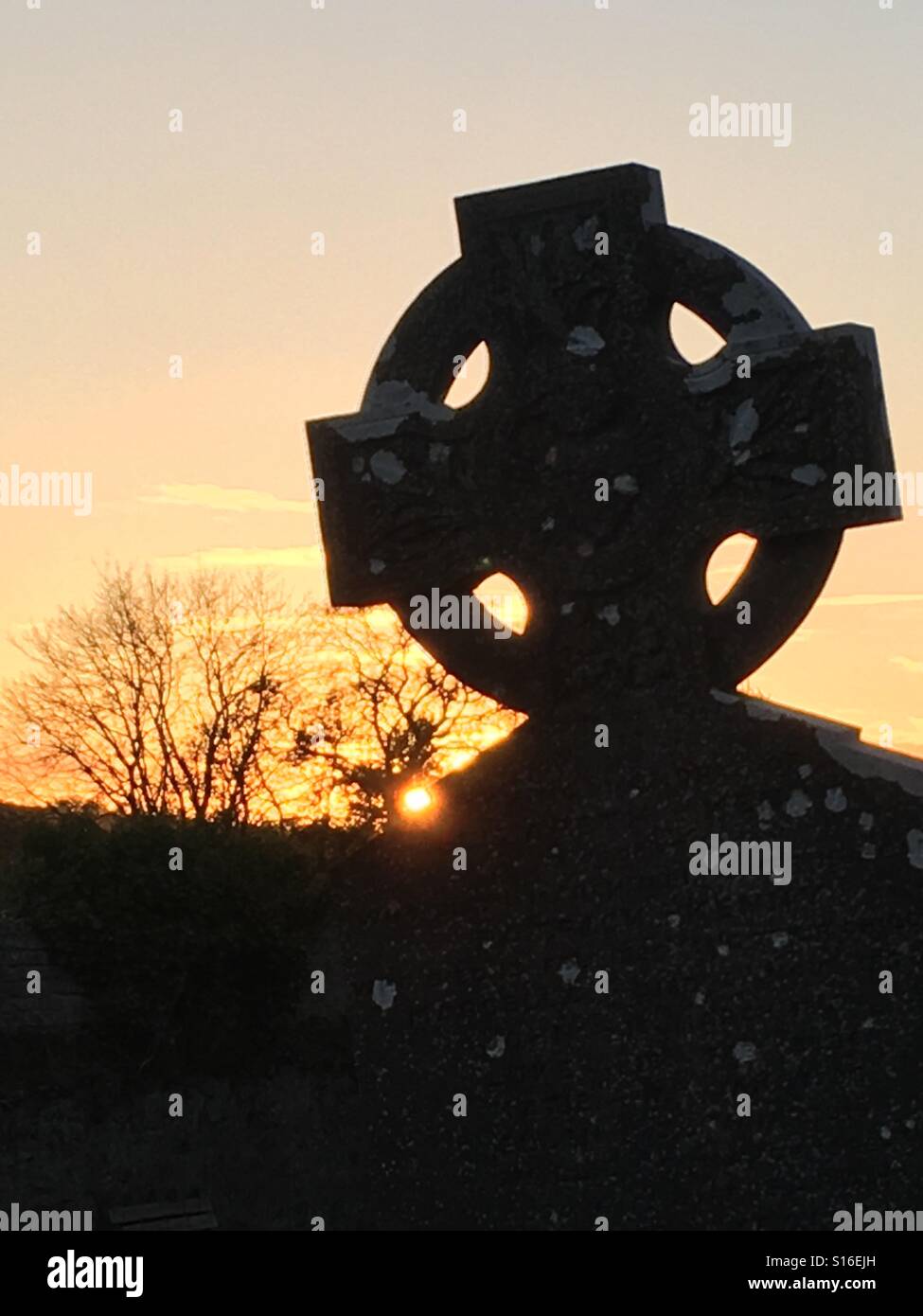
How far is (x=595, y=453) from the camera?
5.71 metres

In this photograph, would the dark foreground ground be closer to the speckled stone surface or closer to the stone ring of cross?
the speckled stone surface

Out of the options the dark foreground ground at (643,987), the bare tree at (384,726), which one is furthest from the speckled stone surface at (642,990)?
the bare tree at (384,726)

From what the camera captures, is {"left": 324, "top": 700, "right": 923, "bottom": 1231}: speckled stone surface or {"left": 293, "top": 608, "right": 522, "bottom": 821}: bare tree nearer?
{"left": 324, "top": 700, "right": 923, "bottom": 1231}: speckled stone surface

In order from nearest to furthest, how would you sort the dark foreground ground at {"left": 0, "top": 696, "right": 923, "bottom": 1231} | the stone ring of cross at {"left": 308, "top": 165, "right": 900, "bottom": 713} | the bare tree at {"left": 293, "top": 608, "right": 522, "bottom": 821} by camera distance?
the dark foreground ground at {"left": 0, "top": 696, "right": 923, "bottom": 1231} < the stone ring of cross at {"left": 308, "top": 165, "right": 900, "bottom": 713} < the bare tree at {"left": 293, "top": 608, "right": 522, "bottom": 821}

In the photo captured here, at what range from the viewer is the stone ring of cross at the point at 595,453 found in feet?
18.0

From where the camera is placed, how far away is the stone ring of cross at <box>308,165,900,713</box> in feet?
18.0

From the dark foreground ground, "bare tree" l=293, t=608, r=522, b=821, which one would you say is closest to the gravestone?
the dark foreground ground

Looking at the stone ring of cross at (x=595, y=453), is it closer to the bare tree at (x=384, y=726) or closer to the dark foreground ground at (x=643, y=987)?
the dark foreground ground at (x=643, y=987)

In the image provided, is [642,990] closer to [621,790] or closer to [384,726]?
[621,790]

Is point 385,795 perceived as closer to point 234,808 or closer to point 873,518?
point 234,808

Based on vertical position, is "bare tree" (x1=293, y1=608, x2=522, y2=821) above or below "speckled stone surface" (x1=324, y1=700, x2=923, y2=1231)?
above

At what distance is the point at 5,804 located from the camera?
32719 millimetres

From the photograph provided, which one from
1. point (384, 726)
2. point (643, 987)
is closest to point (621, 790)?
point (643, 987)
